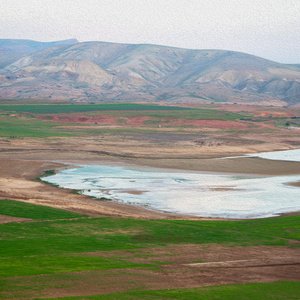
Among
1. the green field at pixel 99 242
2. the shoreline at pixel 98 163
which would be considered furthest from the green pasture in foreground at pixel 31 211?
the shoreline at pixel 98 163

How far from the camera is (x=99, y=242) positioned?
24547 millimetres

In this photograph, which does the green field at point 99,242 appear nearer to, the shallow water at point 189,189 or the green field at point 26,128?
the shallow water at point 189,189

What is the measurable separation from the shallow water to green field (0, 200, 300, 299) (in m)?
6.19

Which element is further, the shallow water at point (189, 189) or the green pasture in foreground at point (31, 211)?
the shallow water at point (189, 189)

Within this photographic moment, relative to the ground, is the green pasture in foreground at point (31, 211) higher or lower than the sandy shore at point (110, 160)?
higher

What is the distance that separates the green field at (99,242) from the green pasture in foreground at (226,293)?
0.04m

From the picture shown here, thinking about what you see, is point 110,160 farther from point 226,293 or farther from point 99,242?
point 226,293

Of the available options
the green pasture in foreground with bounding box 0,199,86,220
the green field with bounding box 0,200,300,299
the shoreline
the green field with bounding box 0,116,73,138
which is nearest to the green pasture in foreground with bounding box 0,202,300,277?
the green field with bounding box 0,200,300,299

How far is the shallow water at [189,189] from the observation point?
127 feet

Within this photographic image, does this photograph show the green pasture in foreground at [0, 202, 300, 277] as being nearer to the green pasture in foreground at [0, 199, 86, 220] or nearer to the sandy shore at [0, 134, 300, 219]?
the green pasture in foreground at [0, 199, 86, 220]

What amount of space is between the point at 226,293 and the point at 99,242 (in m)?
9.22

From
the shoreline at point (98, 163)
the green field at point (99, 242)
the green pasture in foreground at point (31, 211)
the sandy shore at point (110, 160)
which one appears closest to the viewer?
the green field at point (99, 242)

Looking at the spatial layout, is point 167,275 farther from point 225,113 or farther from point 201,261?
point 225,113

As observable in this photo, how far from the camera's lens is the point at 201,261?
21.9 m
